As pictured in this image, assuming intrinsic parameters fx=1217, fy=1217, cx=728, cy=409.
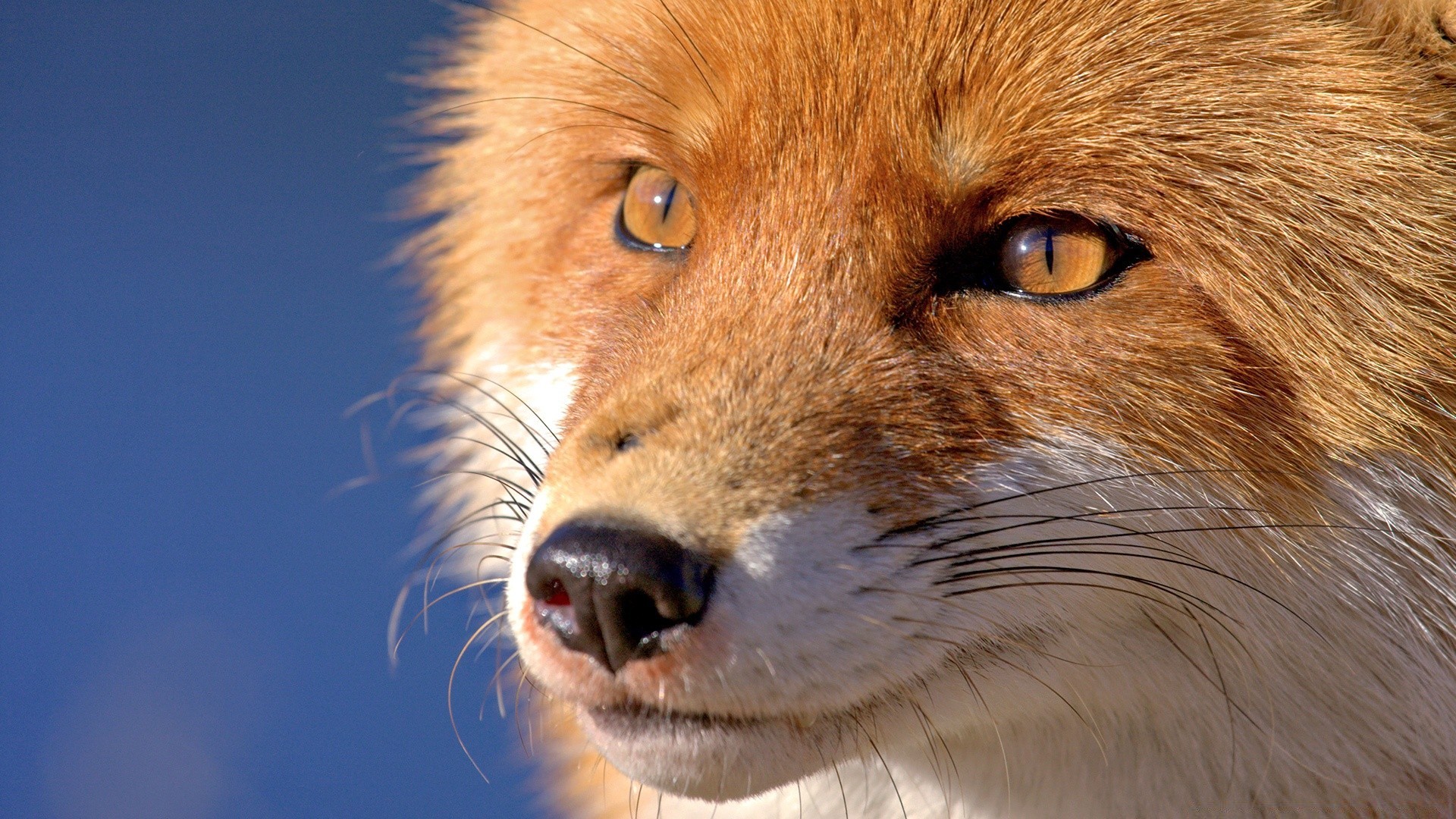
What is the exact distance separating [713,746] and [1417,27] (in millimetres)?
1120

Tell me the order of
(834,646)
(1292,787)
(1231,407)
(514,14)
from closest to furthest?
(834,646) < (1231,407) < (1292,787) < (514,14)

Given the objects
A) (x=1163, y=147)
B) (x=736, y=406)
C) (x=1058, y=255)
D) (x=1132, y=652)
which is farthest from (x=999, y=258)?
(x=1132, y=652)

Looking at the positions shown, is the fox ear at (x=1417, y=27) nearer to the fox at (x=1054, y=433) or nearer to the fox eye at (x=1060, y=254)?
the fox at (x=1054, y=433)

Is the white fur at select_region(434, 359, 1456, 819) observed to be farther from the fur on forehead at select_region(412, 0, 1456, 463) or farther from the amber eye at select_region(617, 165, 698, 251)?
the amber eye at select_region(617, 165, 698, 251)

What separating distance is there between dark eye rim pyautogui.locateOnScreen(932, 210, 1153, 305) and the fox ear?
37 centimetres

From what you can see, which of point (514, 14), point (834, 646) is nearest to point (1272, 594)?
point (834, 646)

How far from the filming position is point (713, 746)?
1277 mm

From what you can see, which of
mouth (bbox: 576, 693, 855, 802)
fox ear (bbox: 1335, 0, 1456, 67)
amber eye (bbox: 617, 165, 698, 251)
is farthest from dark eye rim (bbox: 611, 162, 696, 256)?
fox ear (bbox: 1335, 0, 1456, 67)

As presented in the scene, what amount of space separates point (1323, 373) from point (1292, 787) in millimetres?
511

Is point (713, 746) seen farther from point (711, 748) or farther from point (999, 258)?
point (999, 258)

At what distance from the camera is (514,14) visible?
2.14 m

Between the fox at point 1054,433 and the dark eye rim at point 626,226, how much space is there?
0.25 m

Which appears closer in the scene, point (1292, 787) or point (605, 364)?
point (1292, 787)

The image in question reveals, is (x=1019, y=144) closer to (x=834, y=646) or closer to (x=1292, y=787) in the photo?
(x=834, y=646)
